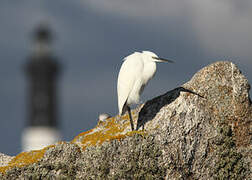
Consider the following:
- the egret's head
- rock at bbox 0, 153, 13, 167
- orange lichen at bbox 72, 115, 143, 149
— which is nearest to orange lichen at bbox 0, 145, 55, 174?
rock at bbox 0, 153, 13, 167

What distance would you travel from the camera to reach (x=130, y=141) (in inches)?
569

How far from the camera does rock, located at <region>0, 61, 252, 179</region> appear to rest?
561 inches

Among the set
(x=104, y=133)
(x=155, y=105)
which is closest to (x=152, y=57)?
(x=155, y=105)

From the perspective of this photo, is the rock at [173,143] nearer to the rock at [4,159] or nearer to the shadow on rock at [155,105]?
the shadow on rock at [155,105]

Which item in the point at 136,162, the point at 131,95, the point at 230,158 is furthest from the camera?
the point at 131,95

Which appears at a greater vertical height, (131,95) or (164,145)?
(131,95)

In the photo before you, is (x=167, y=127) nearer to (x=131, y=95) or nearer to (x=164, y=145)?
(x=164, y=145)

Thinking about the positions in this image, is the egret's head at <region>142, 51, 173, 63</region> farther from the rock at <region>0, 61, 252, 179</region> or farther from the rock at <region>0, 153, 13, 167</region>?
the rock at <region>0, 153, 13, 167</region>

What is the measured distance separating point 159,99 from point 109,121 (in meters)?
2.05

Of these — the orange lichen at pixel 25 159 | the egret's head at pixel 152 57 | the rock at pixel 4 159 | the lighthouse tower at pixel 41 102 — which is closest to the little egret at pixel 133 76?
the egret's head at pixel 152 57

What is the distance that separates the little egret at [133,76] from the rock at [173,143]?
0.55 m

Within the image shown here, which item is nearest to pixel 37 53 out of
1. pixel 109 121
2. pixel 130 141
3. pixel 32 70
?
pixel 32 70

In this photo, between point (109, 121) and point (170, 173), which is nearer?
point (170, 173)

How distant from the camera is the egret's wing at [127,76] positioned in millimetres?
16487
